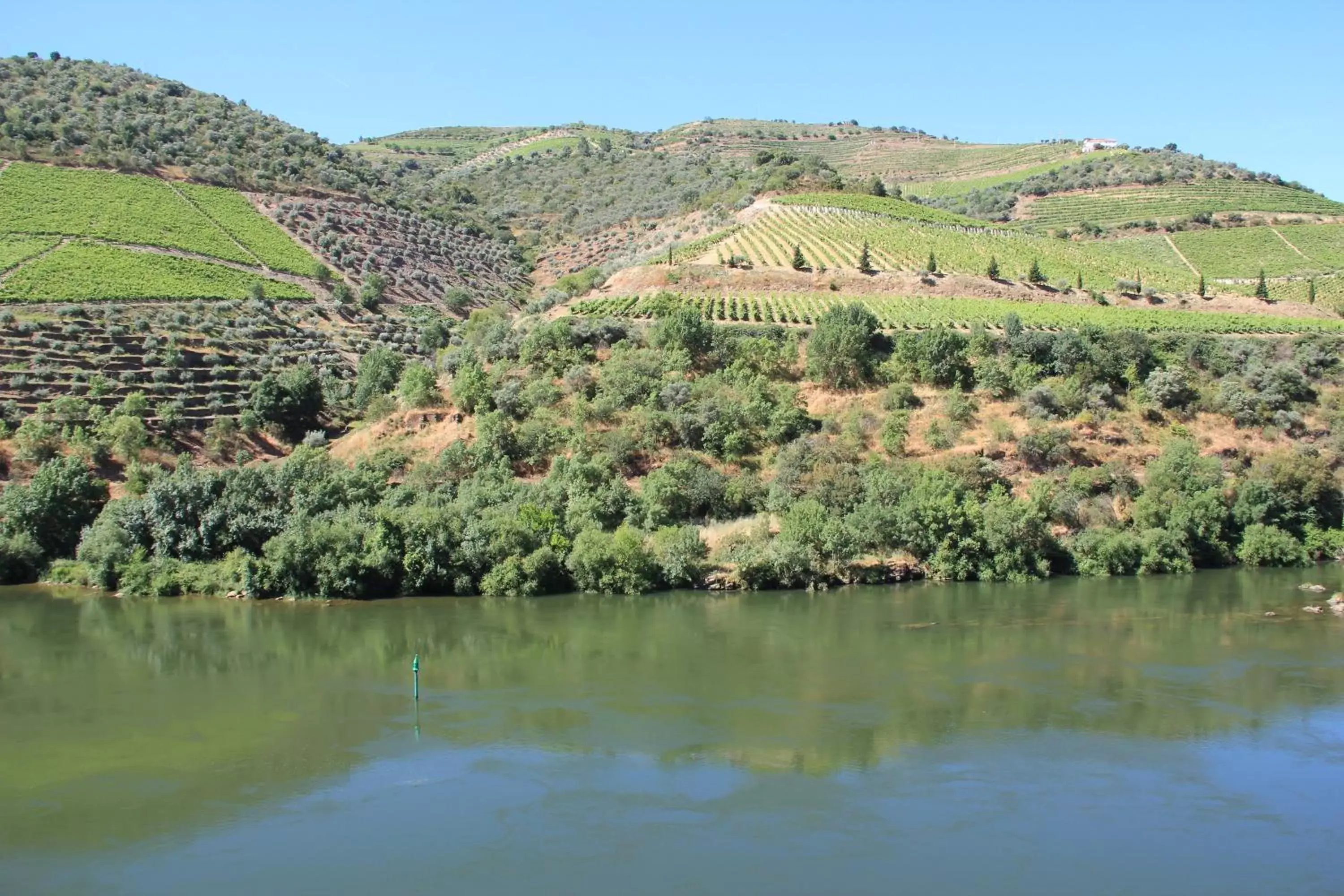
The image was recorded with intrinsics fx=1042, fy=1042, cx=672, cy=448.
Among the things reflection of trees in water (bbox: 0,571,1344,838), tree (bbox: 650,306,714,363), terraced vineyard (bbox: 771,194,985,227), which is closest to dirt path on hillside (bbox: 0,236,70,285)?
reflection of trees in water (bbox: 0,571,1344,838)

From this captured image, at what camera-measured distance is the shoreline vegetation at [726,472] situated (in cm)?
3762

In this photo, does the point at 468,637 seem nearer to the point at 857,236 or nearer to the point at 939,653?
the point at 939,653

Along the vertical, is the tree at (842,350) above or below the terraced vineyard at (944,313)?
below

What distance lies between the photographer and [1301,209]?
89.9m

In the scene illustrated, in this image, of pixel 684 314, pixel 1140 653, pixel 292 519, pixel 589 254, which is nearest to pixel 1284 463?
pixel 1140 653

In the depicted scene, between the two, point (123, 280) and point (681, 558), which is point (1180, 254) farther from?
point (123, 280)

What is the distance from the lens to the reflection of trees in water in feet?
75.0

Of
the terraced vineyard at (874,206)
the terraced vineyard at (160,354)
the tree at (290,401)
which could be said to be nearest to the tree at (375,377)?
the tree at (290,401)

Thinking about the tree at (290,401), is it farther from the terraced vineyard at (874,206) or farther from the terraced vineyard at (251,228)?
the terraced vineyard at (874,206)

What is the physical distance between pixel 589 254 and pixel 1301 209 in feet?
202

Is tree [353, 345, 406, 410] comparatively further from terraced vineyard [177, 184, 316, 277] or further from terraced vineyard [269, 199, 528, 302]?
terraced vineyard [269, 199, 528, 302]

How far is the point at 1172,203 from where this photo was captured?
92688 mm

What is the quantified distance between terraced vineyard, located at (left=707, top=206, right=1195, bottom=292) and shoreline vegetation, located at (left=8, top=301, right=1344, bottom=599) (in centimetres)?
1231

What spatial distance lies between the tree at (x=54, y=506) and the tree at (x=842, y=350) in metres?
31.3
